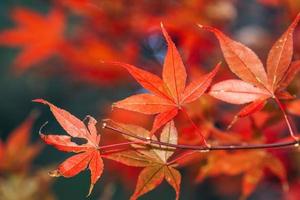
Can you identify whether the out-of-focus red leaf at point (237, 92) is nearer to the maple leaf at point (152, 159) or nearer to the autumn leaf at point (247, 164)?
the maple leaf at point (152, 159)

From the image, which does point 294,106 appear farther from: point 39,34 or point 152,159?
point 39,34

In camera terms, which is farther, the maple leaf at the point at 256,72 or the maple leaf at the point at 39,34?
the maple leaf at the point at 39,34

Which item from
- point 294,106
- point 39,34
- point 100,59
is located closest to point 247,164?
point 294,106

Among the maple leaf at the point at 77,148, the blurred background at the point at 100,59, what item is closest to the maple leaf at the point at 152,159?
the maple leaf at the point at 77,148

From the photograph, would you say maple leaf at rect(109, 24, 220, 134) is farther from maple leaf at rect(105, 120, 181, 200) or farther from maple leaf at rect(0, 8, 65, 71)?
maple leaf at rect(0, 8, 65, 71)

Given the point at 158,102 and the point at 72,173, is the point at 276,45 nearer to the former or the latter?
the point at 158,102

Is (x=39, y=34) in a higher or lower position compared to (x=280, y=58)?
lower
